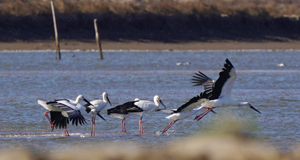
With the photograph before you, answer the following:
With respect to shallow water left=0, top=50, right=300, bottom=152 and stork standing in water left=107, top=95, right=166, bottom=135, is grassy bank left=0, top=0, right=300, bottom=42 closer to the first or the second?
shallow water left=0, top=50, right=300, bottom=152

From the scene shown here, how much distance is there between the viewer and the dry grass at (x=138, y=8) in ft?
148

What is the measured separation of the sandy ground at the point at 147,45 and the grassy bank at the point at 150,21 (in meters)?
0.81

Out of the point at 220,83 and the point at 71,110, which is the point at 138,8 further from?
the point at 71,110

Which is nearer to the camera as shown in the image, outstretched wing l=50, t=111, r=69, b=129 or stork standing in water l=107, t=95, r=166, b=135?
outstretched wing l=50, t=111, r=69, b=129

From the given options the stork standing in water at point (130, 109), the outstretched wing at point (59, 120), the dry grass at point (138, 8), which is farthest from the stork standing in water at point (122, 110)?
the dry grass at point (138, 8)

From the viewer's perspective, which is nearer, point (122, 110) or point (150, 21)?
point (122, 110)

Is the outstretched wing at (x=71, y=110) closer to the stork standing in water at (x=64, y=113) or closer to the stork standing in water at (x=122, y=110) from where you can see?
the stork standing in water at (x=64, y=113)

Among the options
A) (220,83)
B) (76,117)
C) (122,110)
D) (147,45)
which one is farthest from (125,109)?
(147,45)

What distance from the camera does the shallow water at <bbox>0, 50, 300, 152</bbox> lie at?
37.7 feet

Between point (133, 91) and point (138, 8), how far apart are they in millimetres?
30296

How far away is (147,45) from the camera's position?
39.9 metres

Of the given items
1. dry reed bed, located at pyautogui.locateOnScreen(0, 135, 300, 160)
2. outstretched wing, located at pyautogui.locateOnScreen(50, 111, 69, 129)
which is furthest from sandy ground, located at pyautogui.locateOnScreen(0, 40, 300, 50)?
dry reed bed, located at pyautogui.locateOnScreen(0, 135, 300, 160)

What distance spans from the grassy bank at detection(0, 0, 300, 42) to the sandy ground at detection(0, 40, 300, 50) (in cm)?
81

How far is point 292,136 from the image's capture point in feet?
37.5
